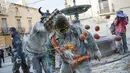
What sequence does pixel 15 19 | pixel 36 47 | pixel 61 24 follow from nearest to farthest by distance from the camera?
pixel 61 24, pixel 36 47, pixel 15 19

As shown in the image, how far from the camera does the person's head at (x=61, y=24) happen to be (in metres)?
4.40

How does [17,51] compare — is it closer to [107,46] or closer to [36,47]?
[36,47]

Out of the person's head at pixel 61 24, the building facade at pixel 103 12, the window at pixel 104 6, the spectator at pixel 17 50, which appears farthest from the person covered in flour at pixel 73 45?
the window at pixel 104 6

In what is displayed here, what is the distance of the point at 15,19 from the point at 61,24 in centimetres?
4826

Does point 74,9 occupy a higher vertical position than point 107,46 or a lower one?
higher

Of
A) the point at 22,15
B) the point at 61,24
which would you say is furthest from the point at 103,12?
the point at 61,24

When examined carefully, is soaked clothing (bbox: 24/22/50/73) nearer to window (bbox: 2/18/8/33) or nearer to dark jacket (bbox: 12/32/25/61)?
dark jacket (bbox: 12/32/25/61)

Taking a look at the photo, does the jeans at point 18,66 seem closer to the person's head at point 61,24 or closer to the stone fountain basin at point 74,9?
the person's head at point 61,24

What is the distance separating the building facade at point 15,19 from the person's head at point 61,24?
41752 millimetres

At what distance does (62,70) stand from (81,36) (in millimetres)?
647

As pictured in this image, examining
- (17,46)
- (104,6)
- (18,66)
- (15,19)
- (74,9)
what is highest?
(104,6)

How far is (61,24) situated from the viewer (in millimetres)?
4410

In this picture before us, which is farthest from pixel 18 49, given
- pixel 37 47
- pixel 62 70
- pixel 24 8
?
pixel 24 8

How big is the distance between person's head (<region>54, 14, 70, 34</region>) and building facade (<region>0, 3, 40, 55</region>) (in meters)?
41.8
